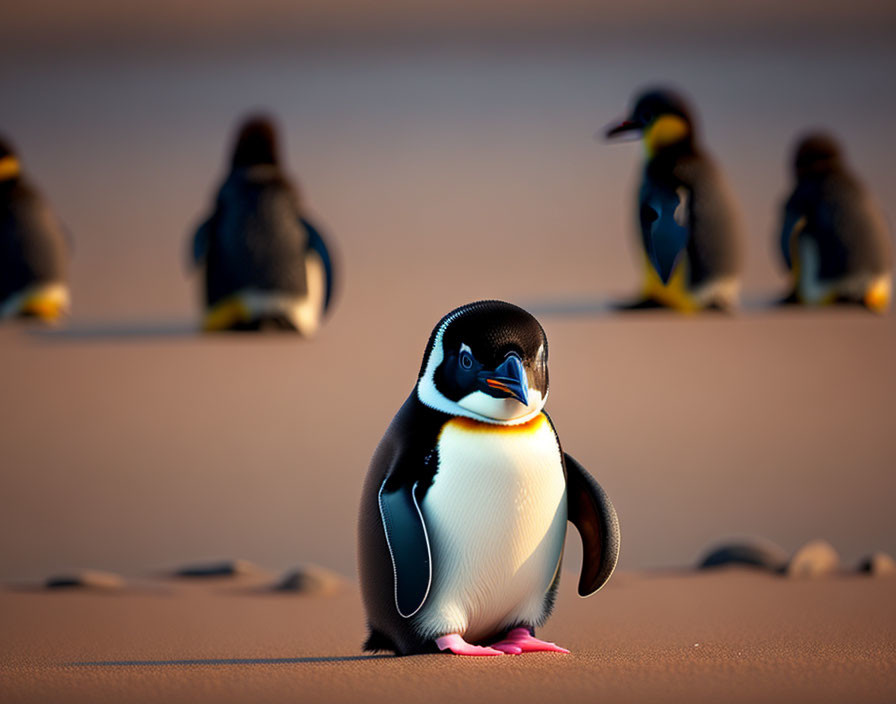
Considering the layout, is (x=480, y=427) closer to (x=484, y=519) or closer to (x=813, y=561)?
(x=484, y=519)

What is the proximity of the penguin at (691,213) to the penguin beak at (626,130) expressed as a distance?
0.01 m

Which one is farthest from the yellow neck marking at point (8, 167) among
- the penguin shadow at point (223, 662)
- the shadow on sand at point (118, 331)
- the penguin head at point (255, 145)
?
the penguin shadow at point (223, 662)

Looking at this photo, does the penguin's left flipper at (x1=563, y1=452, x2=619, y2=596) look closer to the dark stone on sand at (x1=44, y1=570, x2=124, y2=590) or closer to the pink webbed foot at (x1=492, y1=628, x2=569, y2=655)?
the pink webbed foot at (x1=492, y1=628, x2=569, y2=655)

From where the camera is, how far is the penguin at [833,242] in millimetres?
5176

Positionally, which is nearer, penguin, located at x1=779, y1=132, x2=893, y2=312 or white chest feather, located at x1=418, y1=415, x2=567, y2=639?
white chest feather, located at x1=418, y1=415, x2=567, y2=639

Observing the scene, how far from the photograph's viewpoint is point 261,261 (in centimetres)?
492

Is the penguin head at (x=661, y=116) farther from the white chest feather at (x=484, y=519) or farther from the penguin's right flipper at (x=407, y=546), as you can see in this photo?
the penguin's right flipper at (x=407, y=546)

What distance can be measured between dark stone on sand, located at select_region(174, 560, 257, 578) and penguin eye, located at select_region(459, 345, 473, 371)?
1.54 meters

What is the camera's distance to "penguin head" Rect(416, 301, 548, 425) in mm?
2248

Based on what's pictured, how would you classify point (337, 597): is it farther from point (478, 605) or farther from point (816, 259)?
point (816, 259)

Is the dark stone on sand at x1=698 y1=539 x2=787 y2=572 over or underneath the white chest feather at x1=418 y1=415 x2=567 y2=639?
underneath

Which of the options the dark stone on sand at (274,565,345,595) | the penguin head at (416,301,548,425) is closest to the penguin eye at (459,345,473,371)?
the penguin head at (416,301,548,425)

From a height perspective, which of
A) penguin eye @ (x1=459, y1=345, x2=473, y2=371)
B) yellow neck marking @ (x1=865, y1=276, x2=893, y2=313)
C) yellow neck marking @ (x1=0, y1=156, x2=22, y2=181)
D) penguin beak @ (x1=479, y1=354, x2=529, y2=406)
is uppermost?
yellow neck marking @ (x1=0, y1=156, x2=22, y2=181)

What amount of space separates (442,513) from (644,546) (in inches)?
58.8
